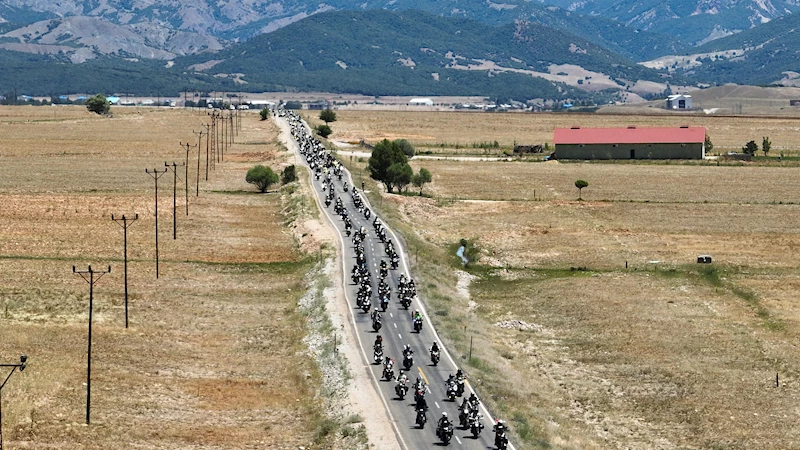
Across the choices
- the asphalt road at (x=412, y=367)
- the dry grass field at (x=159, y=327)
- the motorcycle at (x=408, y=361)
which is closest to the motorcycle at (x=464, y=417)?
the asphalt road at (x=412, y=367)

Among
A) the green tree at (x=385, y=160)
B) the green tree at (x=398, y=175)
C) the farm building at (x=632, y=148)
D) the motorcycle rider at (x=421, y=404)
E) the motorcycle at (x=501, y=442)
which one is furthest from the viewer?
the farm building at (x=632, y=148)

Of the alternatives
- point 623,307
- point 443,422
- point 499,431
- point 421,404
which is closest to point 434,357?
point 421,404

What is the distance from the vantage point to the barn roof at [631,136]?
613 feet

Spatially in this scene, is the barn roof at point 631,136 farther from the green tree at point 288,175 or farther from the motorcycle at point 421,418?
the motorcycle at point 421,418

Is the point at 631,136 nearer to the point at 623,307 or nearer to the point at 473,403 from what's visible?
the point at 623,307

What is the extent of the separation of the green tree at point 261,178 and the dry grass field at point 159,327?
9072mm

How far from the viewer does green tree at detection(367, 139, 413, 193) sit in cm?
14100

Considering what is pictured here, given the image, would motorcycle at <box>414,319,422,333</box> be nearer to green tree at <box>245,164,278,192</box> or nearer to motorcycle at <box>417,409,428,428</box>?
motorcycle at <box>417,409,428,428</box>

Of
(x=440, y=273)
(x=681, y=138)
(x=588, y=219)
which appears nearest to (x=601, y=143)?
(x=681, y=138)

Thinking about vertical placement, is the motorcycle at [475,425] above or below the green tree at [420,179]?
below

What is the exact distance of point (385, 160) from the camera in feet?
465

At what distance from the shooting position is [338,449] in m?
49.2

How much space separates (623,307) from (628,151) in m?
111

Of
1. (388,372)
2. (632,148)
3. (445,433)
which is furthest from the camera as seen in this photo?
(632,148)
